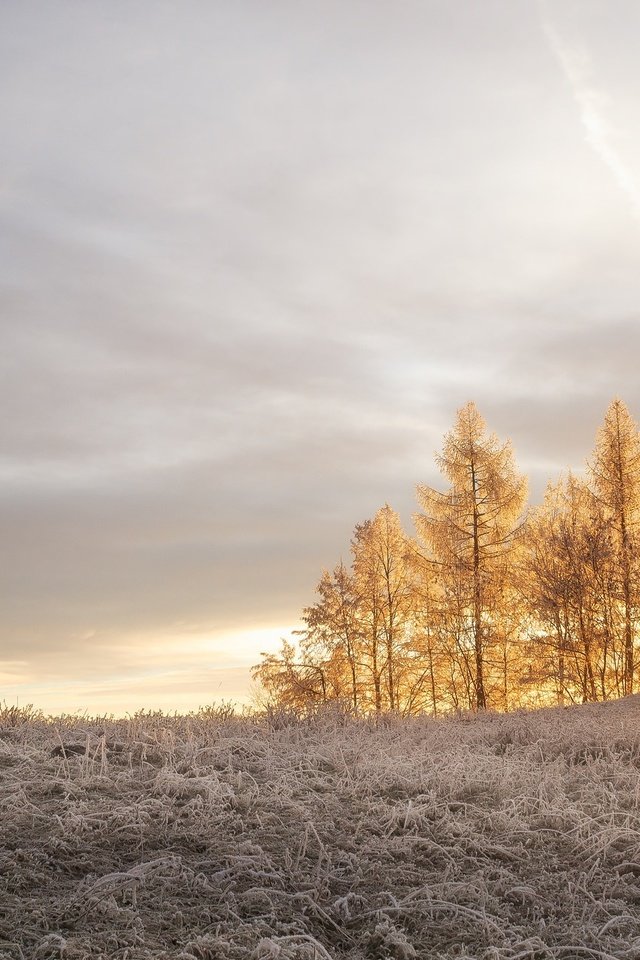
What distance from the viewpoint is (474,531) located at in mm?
28547

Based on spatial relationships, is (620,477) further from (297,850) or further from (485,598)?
(297,850)

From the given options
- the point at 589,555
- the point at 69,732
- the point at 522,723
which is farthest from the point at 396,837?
the point at 589,555

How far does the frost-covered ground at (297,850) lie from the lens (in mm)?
3947

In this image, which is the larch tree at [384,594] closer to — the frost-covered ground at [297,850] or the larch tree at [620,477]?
the larch tree at [620,477]

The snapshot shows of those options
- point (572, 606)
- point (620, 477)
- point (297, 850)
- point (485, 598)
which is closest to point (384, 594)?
point (485, 598)

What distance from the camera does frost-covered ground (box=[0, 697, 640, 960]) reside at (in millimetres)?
3947

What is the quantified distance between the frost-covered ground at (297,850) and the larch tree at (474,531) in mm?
20161

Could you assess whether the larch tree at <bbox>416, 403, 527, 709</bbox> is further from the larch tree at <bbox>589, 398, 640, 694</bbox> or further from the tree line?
the larch tree at <bbox>589, 398, 640, 694</bbox>

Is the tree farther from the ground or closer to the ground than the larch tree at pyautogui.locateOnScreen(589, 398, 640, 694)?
closer to the ground

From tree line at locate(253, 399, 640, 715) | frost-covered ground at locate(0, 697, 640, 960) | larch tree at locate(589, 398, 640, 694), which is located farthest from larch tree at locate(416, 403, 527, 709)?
frost-covered ground at locate(0, 697, 640, 960)

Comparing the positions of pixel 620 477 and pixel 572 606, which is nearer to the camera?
pixel 572 606

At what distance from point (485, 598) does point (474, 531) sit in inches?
91.6

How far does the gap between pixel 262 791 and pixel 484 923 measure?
200 centimetres

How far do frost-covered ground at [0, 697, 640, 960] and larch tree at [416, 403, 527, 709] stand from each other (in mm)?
20161
